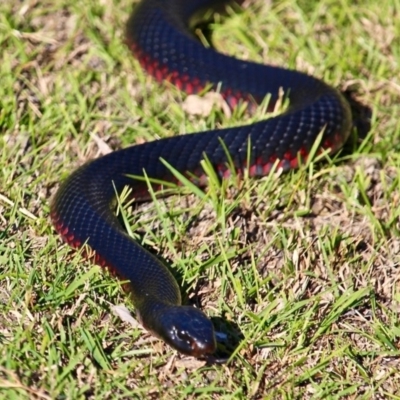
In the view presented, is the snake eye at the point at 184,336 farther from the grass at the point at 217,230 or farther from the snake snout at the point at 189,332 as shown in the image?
the grass at the point at 217,230

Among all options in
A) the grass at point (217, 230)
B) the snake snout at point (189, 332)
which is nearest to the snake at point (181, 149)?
the snake snout at point (189, 332)

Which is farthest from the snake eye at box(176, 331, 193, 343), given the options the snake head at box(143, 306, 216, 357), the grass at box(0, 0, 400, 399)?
the grass at box(0, 0, 400, 399)

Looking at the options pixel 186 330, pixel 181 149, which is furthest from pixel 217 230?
pixel 186 330

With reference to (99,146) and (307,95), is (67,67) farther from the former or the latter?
(307,95)

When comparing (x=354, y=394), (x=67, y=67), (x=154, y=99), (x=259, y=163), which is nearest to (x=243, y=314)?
(x=354, y=394)

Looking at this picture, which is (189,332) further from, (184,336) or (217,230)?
(217,230)

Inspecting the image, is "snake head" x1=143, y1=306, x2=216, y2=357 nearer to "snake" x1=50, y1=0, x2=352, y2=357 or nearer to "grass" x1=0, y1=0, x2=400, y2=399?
"snake" x1=50, y1=0, x2=352, y2=357
